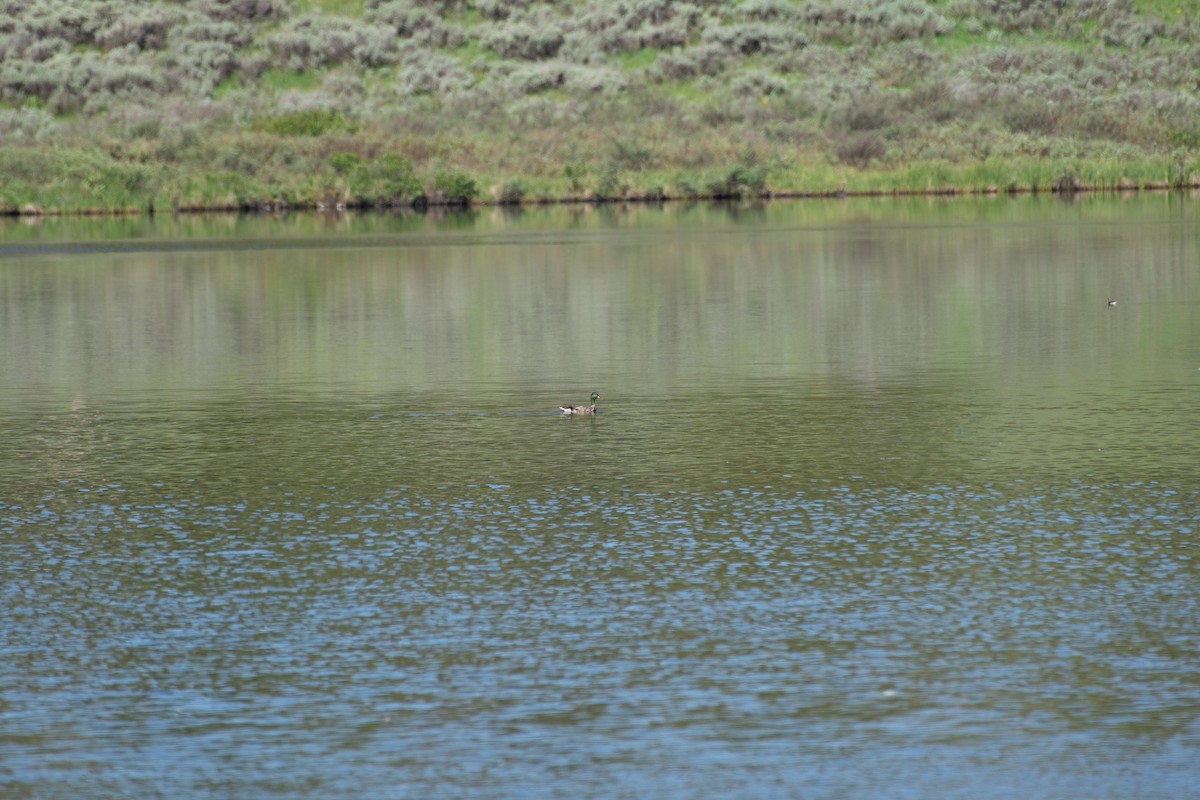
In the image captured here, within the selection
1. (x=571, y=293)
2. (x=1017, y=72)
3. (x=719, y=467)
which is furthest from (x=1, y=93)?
(x=719, y=467)

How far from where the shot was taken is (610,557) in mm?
14055

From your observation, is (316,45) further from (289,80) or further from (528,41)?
(528,41)

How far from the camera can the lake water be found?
9836 millimetres

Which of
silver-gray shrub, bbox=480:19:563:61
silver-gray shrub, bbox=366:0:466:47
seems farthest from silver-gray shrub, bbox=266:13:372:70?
silver-gray shrub, bbox=480:19:563:61

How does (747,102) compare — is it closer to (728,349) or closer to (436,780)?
(728,349)

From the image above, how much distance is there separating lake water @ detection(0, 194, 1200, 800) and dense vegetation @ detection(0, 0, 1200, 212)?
45.0 m

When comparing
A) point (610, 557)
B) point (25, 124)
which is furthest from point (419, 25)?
point (610, 557)

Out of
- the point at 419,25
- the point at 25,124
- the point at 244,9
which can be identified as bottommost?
the point at 25,124

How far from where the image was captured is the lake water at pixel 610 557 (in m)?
9.84

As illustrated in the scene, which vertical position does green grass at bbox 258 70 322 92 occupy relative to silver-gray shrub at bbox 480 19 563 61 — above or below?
below

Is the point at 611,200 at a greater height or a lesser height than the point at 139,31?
lesser

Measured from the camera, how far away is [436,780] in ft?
31.0

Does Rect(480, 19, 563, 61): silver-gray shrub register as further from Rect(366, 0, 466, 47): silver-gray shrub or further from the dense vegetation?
Rect(366, 0, 466, 47): silver-gray shrub

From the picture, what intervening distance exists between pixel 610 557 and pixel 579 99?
83.8m
